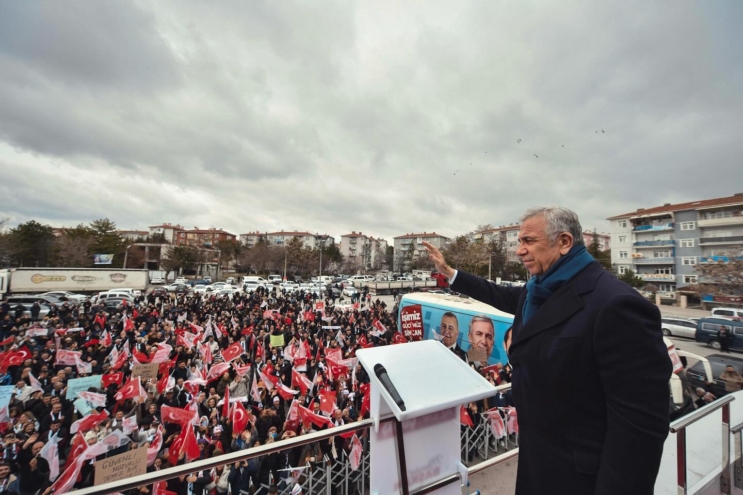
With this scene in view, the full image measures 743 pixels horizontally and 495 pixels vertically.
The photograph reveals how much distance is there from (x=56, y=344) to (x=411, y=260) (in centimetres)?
7114

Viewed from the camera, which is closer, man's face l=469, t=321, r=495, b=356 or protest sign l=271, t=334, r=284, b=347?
man's face l=469, t=321, r=495, b=356

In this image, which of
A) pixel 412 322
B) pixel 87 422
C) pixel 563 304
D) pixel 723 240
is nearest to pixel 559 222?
pixel 563 304

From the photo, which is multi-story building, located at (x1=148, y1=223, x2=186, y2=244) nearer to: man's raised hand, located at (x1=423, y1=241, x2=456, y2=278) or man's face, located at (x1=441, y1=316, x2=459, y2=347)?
man's face, located at (x1=441, y1=316, x2=459, y2=347)

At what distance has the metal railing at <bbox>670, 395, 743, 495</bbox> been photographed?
2250 mm

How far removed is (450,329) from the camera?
41.7 ft

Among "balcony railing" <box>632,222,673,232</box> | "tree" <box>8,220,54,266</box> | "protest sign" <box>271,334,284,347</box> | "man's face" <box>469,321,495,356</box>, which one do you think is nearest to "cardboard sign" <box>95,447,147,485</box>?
"protest sign" <box>271,334,284,347</box>

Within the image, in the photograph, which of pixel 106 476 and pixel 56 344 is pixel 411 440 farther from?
pixel 56 344

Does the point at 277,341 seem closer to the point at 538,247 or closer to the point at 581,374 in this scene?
the point at 538,247

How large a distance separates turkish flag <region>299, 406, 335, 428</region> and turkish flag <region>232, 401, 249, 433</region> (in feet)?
3.60

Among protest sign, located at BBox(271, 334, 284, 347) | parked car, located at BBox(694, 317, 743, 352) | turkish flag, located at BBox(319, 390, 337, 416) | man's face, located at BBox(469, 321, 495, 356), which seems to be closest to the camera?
turkish flag, located at BBox(319, 390, 337, 416)

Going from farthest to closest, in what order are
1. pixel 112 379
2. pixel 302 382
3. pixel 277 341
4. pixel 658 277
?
pixel 658 277
pixel 277 341
pixel 112 379
pixel 302 382

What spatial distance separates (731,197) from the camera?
3984 cm

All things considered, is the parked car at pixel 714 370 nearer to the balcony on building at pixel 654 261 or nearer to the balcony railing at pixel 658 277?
the balcony railing at pixel 658 277

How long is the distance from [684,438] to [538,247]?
217cm
